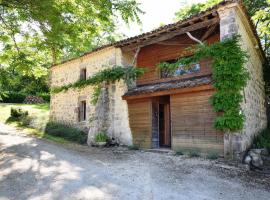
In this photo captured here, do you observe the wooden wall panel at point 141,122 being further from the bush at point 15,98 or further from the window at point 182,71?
the bush at point 15,98

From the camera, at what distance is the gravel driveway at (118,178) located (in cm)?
519

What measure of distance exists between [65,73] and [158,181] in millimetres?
11318

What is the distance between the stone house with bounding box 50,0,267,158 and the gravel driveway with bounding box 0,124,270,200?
4.57 feet

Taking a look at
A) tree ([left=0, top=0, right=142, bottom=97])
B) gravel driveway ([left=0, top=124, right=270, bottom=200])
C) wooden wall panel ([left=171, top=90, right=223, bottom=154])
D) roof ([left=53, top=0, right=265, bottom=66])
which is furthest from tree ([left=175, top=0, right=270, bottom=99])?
gravel driveway ([left=0, top=124, right=270, bottom=200])

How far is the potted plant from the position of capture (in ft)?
37.7

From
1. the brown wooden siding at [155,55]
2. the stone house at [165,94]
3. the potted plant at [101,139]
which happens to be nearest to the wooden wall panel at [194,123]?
the stone house at [165,94]

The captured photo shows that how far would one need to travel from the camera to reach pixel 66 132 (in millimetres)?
13695

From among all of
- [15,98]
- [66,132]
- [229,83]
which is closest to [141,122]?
[229,83]

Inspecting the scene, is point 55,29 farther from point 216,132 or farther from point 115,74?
point 216,132

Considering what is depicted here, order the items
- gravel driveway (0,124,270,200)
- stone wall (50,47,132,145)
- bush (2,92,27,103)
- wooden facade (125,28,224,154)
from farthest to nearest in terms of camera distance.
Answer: bush (2,92,27,103) < stone wall (50,47,132,145) < wooden facade (125,28,224,154) < gravel driveway (0,124,270,200)

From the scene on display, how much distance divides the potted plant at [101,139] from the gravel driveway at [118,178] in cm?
244

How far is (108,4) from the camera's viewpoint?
301 inches

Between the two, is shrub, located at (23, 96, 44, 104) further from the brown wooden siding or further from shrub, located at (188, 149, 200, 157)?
shrub, located at (188, 149, 200, 157)

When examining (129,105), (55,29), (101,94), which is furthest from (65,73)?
(55,29)
